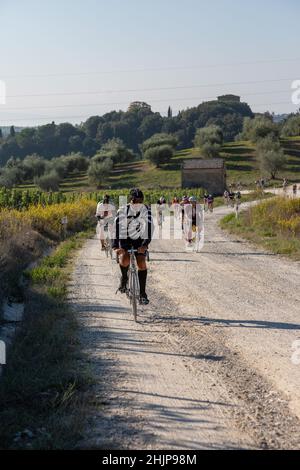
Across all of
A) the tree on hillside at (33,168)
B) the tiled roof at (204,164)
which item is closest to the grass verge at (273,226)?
the tiled roof at (204,164)

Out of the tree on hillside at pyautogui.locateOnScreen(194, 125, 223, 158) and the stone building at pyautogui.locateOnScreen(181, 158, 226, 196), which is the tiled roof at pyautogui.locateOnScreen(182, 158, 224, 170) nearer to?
the stone building at pyautogui.locateOnScreen(181, 158, 226, 196)

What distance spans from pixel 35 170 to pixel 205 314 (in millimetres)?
90904

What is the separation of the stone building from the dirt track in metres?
64.8

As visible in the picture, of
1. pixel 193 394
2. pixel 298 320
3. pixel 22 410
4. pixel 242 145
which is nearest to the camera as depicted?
pixel 22 410

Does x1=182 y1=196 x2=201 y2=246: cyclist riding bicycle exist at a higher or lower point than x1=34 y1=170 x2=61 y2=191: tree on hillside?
higher

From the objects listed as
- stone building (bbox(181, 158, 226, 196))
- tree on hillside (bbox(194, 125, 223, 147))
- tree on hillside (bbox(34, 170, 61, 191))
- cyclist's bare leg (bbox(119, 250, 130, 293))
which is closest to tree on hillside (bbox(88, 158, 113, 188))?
tree on hillside (bbox(34, 170, 61, 191))

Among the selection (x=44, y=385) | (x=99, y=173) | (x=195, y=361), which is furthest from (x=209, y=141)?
(x=44, y=385)

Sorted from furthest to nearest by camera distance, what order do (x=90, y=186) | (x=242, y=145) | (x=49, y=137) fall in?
(x=49, y=137)
(x=242, y=145)
(x=90, y=186)

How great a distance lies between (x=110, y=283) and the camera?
13.4 meters

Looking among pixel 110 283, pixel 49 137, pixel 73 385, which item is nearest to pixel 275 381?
pixel 73 385

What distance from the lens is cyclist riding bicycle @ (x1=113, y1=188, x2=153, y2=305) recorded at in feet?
31.8

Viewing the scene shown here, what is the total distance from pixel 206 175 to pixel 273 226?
5444 centimetres

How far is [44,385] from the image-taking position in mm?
6250
